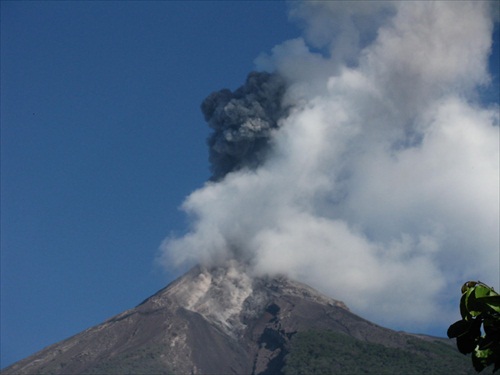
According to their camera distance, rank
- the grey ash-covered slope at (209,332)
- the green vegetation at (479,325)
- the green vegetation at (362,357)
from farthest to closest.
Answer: the grey ash-covered slope at (209,332) < the green vegetation at (362,357) < the green vegetation at (479,325)

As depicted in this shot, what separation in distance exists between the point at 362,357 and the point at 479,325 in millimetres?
103482

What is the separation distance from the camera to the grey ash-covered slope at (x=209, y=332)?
111938 millimetres

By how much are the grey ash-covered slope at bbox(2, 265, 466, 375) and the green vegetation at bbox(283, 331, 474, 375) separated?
1645 mm

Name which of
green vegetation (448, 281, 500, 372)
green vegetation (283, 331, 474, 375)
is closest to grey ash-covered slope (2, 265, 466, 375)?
green vegetation (283, 331, 474, 375)

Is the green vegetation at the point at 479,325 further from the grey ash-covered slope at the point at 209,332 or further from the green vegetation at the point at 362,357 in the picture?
the grey ash-covered slope at the point at 209,332

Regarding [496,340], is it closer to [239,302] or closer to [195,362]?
[195,362]

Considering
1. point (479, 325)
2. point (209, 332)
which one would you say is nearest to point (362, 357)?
point (209, 332)

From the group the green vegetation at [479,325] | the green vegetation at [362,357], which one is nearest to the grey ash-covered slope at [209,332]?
the green vegetation at [362,357]

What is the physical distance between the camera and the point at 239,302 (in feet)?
460

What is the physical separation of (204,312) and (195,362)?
937 inches

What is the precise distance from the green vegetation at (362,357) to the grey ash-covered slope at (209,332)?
165cm

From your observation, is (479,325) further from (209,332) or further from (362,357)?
(209,332)

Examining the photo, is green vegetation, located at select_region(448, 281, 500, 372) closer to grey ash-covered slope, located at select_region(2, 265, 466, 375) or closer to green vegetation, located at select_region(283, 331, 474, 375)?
green vegetation, located at select_region(283, 331, 474, 375)

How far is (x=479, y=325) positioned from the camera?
5367mm
